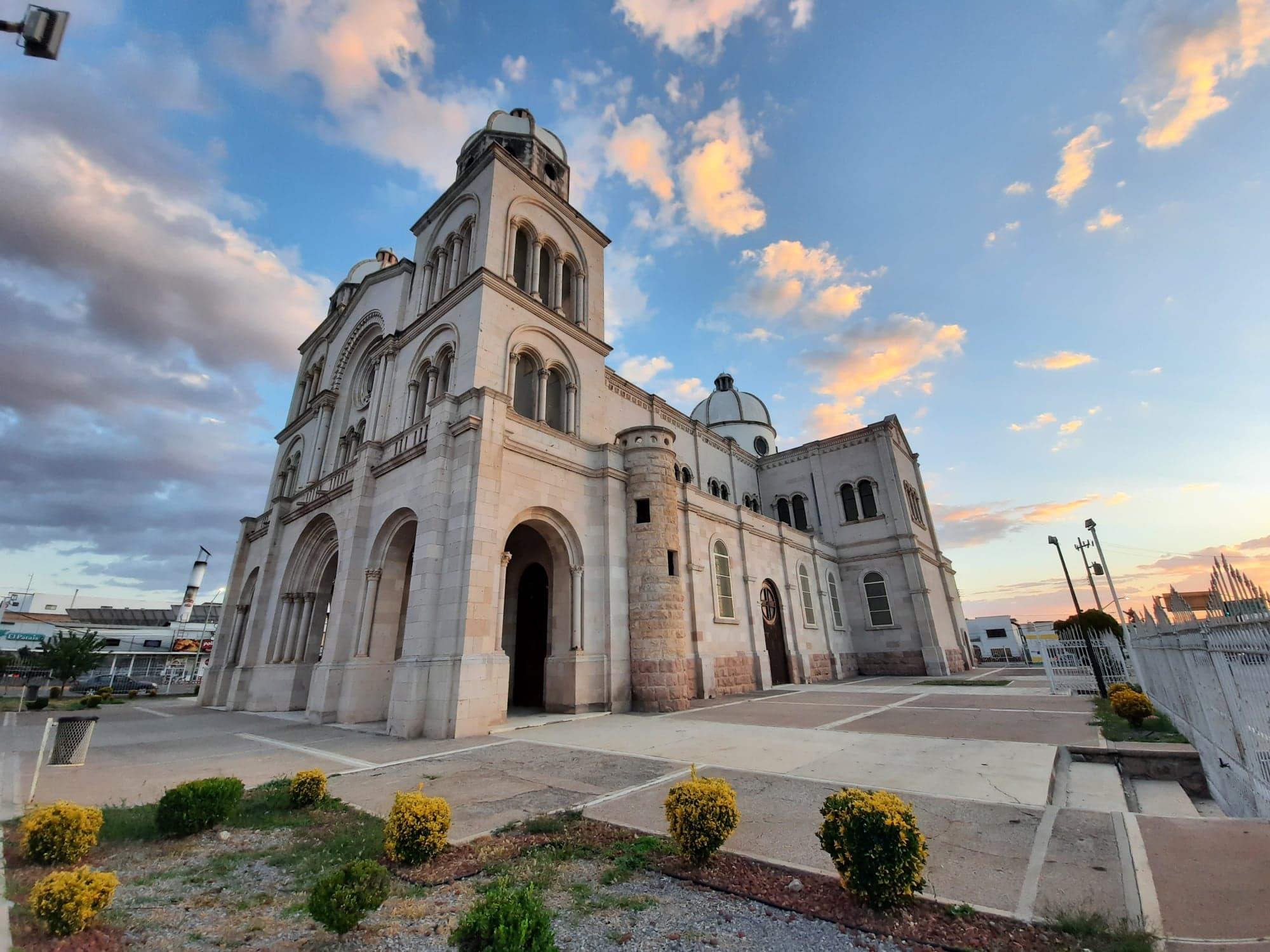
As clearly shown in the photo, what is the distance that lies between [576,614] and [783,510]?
20598mm

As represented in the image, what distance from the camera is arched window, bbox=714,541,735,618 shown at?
808 inches

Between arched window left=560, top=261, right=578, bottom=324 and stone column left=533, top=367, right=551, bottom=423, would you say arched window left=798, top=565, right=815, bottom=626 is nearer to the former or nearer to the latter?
stone column left=533, top=367, right=551, bottom=423

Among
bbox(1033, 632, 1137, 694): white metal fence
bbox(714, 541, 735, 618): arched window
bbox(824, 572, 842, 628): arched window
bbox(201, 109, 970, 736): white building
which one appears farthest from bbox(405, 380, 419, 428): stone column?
bbox(1033, 632, 1137, 694): white metal fence

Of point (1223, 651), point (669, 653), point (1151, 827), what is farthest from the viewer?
point (669, 653)

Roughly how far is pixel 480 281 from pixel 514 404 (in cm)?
423

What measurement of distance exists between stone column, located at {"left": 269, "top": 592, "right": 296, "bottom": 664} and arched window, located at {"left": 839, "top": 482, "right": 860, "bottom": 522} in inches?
1090

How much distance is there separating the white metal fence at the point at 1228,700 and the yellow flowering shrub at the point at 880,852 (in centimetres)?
443

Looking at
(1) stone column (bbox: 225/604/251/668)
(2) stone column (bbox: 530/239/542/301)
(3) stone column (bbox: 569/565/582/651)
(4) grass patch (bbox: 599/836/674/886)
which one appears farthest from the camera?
(1) stone column (bbox: 225/604/251/668)

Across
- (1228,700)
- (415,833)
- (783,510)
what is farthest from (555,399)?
(783,510)

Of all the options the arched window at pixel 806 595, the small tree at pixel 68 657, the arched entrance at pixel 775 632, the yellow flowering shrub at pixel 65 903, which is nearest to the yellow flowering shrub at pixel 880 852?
the yellow flowering shrub at pixel 65 903

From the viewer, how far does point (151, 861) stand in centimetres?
489

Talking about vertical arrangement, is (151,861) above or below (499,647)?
below

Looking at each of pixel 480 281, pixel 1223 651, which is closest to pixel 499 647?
pixel 480 281

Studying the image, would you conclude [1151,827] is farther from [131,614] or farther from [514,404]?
[131,614]
